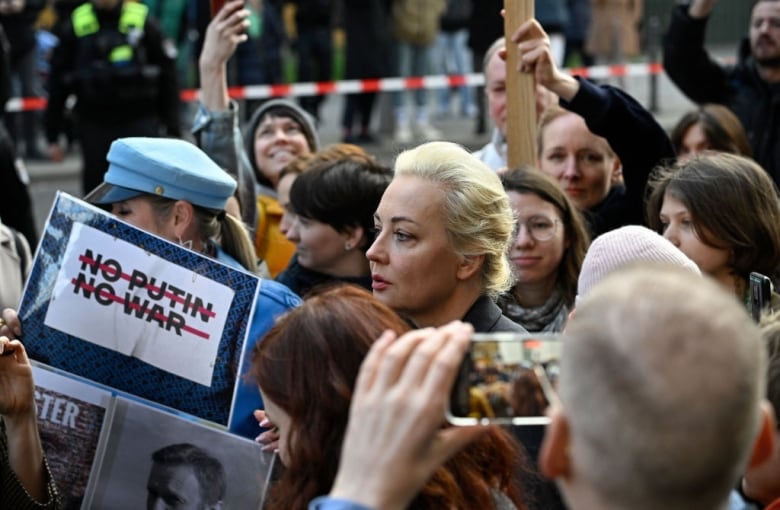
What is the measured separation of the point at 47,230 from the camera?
11.7 ft

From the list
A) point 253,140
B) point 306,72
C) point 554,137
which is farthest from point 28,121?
point 554,137

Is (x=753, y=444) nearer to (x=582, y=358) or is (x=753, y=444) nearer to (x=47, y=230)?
(x=582, y=358)

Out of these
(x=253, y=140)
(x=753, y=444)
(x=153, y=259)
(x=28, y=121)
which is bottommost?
(x=28, y=121)

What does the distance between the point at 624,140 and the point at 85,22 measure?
5126mm

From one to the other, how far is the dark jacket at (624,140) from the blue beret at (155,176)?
126 cm

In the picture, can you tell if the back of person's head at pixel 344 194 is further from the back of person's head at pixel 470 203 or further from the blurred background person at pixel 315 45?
the blurred background person at pixel 315 45

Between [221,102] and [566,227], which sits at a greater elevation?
[221,102]

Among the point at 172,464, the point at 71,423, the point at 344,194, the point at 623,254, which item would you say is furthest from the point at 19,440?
the point at 344,194

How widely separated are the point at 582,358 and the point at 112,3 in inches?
297

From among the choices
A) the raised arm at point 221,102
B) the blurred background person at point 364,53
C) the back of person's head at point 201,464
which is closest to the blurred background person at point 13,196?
the raised arm at point 221,102

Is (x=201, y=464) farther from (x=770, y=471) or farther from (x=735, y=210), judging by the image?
(x=735, y=210)

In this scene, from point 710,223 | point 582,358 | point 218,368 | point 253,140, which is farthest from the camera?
point 253,140

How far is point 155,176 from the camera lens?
13.9 ft

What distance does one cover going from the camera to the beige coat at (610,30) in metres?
15.8
